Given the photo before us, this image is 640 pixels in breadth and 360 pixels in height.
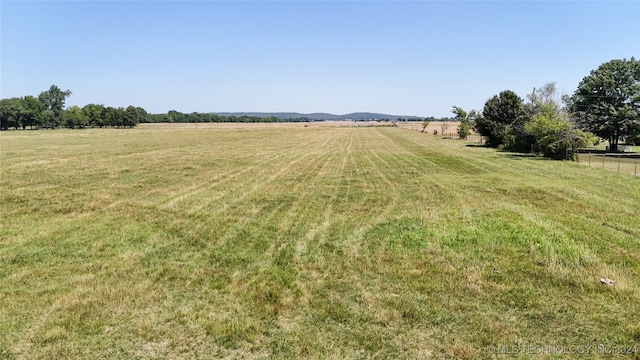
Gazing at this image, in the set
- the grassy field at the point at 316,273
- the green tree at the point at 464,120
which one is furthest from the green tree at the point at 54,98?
the grassy field at the point at 316,273

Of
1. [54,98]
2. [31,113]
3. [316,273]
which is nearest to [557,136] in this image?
[316,273]

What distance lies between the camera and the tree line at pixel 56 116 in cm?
12019

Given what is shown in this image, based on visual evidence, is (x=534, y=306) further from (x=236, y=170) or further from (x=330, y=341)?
(x=236, y=170)

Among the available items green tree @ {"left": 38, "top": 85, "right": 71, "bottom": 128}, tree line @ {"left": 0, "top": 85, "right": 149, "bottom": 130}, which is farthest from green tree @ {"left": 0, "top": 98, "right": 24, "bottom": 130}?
green tree @ {"left": 38, "top": 85, "right": 71, "bottom": 128}

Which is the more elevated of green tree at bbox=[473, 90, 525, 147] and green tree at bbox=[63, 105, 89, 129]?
green tree at bbox=[63, 105, 89, 129]

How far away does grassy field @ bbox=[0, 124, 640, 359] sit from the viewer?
5613 mm

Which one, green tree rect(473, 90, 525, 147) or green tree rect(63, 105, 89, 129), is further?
green tree rect(63, 105, 89, 129)

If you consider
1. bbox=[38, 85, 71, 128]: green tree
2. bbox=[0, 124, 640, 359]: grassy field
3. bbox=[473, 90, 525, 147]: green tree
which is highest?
bbox=[38, 85, 71, 128]: green tree

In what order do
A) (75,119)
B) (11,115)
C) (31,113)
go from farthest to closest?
(75,119) < (31,113) < (11,115)

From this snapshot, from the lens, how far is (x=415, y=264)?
28.3ft

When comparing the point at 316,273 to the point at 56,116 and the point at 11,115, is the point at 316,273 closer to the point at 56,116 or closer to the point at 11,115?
the point at 11,115

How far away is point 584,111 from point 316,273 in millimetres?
47618

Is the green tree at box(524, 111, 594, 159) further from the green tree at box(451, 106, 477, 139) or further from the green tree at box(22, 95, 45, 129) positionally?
the green tree at box(22, 95, 45, 129)

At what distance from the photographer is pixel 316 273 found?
8.12 m
